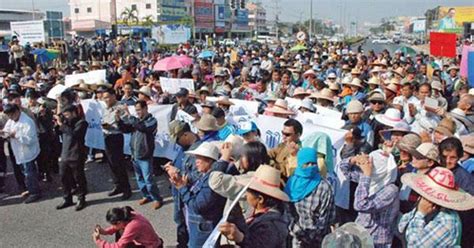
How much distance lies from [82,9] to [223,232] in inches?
4150

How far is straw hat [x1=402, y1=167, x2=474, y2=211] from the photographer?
3.21m

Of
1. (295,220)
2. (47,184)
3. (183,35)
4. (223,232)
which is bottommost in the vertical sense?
(47,184)

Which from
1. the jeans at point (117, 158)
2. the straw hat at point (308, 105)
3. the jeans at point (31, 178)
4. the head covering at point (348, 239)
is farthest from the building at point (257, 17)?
the head covering at point (348, 239)

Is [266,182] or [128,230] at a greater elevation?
[266,182]

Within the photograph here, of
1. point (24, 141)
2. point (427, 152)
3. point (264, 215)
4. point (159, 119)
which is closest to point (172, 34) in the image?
point (159, 119)

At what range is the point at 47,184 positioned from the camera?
7.78m

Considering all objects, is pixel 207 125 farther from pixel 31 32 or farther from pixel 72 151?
pixel 31 32

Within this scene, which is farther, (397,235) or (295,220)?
(397,235)

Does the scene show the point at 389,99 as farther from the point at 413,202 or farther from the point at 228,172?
the point at 228,172

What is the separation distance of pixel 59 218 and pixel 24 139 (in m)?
1.32

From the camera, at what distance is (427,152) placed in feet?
13.5

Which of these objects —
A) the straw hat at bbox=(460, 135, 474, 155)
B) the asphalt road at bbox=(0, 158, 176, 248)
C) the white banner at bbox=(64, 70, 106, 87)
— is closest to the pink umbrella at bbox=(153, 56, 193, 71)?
the white banner at bbox=(64, 70, 106, 87)

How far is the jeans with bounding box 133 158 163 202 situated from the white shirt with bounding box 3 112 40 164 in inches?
62.3

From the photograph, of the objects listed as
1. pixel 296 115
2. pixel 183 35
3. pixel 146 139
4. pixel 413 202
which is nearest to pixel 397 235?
pixel 413 202
